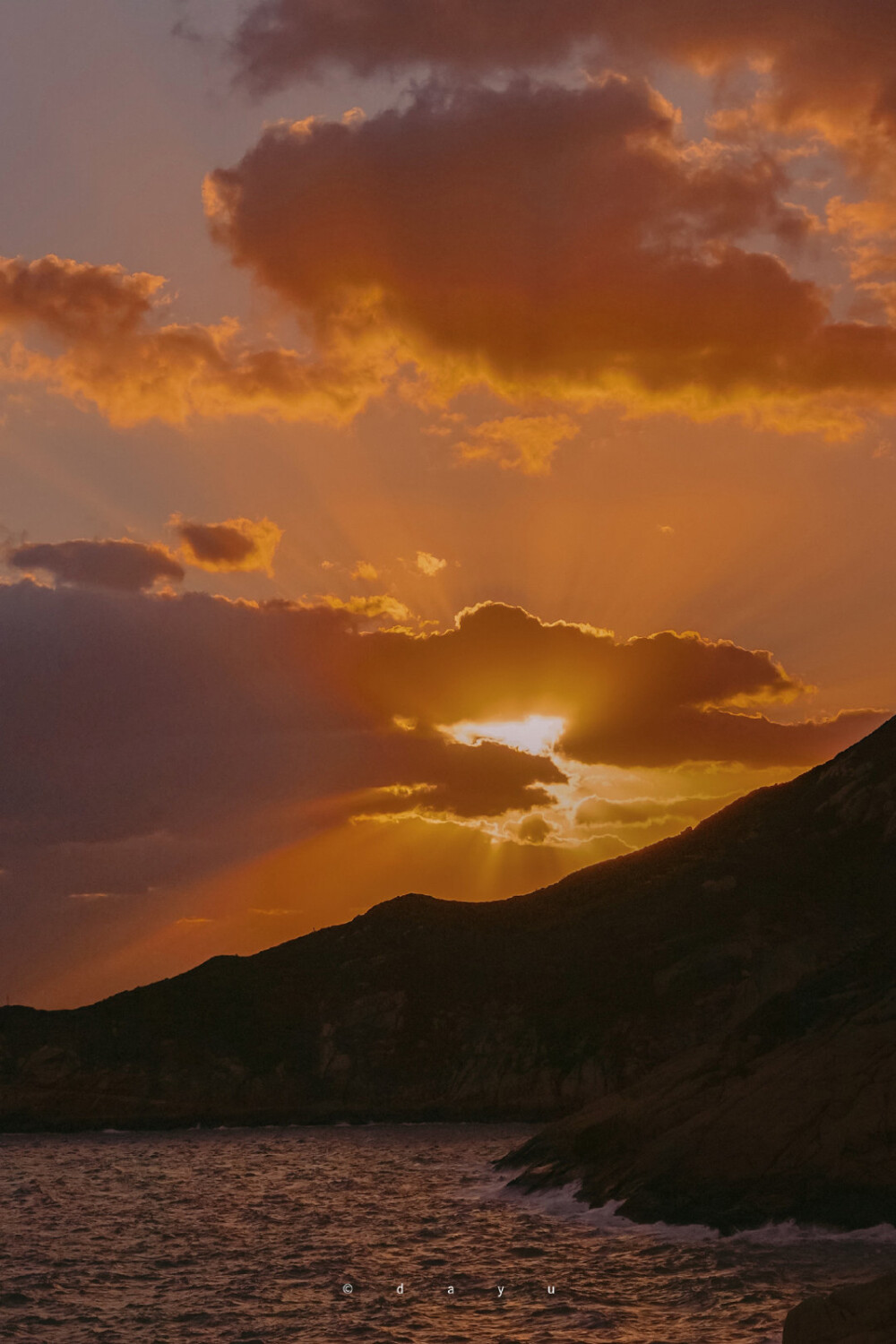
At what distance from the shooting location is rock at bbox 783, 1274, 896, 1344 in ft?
90.6

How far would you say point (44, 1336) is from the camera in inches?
1566

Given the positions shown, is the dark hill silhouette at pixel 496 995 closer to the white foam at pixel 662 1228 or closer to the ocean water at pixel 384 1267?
the white foam at pixel 662 1228

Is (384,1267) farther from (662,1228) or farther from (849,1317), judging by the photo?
(849,1317)

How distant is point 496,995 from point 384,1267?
118 meters

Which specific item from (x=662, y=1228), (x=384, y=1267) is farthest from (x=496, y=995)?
(x=384, y=1267)

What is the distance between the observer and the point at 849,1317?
28578 mm

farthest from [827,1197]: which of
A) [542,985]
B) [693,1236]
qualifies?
[542,985]

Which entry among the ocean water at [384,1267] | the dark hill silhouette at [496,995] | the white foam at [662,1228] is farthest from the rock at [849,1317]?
the dark hill silhouette at [496,995]

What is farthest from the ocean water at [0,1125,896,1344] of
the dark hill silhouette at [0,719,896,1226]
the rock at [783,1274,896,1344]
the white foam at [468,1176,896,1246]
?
the dark hill silhouette at [0,719,896,1226]

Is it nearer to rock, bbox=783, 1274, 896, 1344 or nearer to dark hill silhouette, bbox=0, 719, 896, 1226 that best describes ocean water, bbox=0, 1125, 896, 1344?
rock, bbox=783, 1274, 896, 1344

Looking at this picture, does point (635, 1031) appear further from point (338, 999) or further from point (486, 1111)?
point (338, 999)

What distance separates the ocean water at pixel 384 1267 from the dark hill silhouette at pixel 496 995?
5714cm

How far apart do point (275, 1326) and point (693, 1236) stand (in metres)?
20.6

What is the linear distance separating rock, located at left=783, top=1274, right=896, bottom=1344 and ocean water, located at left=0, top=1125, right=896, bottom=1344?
6030 mm
